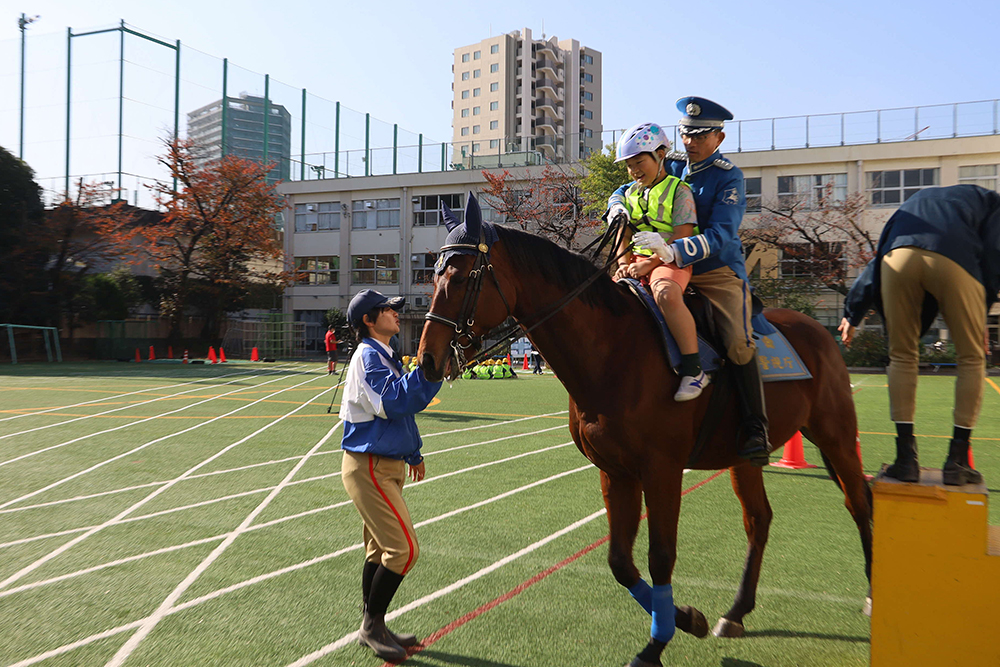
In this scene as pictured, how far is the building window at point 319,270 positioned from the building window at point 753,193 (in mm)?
26736

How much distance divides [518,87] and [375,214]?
42.1 metres

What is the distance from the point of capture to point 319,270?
4653 centimetres

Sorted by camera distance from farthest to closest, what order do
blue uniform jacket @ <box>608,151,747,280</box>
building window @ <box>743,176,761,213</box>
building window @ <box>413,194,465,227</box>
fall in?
building window @ <box>413,194,465,227</box>
building window @ <box>743,176,761,213</box>
blue uniform jacket @ <box>608,151,747,280</box>

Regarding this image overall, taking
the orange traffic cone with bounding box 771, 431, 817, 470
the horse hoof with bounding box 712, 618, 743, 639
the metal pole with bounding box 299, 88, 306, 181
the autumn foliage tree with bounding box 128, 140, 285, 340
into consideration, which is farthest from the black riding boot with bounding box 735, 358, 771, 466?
the metal pole with bounding box 299, 88, 306, 181

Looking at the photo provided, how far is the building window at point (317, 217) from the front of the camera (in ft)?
153

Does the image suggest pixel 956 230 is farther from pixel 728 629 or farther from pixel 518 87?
pixel 518 87

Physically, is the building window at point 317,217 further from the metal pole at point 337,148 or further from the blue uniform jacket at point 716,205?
the blue uniform jacket at point 716,205

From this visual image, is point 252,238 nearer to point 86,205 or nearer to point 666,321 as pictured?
point 86,205

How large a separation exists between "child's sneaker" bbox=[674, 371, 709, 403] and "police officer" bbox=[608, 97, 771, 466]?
34cm

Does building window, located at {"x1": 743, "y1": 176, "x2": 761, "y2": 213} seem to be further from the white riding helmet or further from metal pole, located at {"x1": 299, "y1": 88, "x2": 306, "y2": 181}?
the white riding helmet

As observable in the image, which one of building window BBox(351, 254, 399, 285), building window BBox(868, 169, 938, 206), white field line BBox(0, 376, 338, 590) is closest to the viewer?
white field line BBox(0, 376, 338, 590)

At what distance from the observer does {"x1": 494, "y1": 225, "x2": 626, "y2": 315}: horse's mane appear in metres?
3.29

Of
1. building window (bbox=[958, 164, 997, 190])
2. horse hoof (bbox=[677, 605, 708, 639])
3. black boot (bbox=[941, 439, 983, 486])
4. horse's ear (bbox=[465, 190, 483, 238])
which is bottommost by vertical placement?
horse hoof (bbox=[677, 605, 708, 639])

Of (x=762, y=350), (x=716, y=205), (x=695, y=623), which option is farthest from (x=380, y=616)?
(x=716, y=205)
